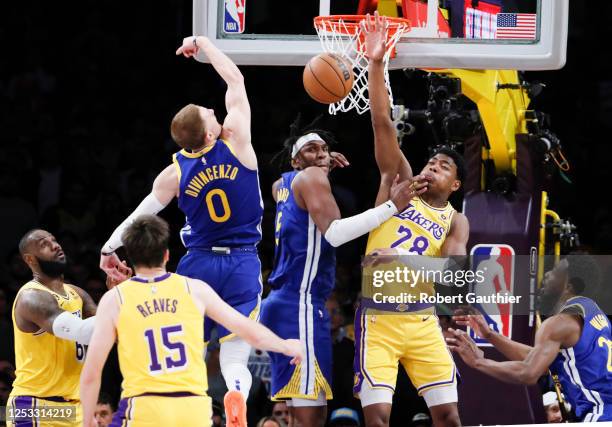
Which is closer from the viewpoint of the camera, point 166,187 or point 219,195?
point 219,195

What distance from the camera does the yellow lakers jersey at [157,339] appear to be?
5.74 meters

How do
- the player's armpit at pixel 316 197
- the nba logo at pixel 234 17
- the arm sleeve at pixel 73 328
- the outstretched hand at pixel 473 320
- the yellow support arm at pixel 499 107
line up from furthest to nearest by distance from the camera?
the yellow support arm at pixel 499 107, the outstretched hand at pixel 473 320, the nba logo at pixel 234 17, the player's armpit at pixel 316 197, the arm sleeve at pixel 73 328

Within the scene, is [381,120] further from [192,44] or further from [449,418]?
[449,418]

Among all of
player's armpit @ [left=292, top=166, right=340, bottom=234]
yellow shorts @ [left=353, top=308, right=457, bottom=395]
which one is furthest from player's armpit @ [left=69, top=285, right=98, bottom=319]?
yellow shorts @ [left=353, top=308, right=457, bottom=395]

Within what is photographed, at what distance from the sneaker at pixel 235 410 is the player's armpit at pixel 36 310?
1.32 meters

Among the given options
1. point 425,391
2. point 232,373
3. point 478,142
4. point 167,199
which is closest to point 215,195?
point 167,199

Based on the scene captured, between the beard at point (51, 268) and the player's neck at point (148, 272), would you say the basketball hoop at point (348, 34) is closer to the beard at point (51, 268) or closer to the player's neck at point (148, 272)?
the beard at point (51, 268)

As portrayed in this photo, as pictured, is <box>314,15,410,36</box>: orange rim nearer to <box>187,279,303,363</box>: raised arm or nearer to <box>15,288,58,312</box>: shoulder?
<box>15,288,58,312</box>: shoulder

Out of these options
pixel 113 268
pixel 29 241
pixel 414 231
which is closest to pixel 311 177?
pixel 414 231

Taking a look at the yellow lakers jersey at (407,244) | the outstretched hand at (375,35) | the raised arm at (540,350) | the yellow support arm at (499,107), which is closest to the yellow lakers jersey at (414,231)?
the yellow lakers jersey at (407,244)

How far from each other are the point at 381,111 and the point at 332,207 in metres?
0.65

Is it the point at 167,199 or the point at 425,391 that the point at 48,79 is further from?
→ the point at 425,391

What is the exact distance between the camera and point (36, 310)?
7.38 m

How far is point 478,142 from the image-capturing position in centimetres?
970
